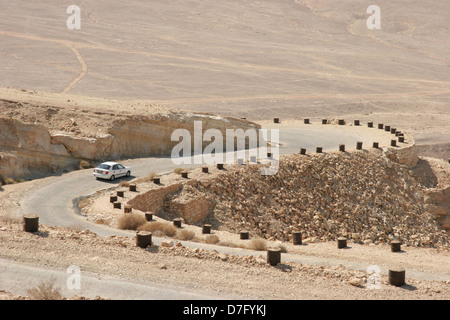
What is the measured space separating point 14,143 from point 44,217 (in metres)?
7.48

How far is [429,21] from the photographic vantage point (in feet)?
392

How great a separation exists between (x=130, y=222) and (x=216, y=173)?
8553 millimetres

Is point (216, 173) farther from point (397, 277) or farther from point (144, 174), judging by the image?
point (397, 277)

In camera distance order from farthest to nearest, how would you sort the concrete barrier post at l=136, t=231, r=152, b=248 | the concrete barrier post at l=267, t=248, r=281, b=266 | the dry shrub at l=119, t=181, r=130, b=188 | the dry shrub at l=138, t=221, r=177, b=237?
the dry shrub at l=119, t=181, r=130, b=188, the dry shrub at l=138, t=221, r=177, b=237, the concrete barrier post at l=136, t=231, r=152, b=248, the concrete barrier post at l=267, t=248, r=281, b=266

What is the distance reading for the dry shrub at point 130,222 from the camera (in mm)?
19578

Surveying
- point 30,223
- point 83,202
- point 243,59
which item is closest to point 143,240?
point 30,223

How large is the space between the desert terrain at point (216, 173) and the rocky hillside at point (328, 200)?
0.08 meters

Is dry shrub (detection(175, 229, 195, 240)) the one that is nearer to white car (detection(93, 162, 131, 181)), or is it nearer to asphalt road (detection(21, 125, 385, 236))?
asphalt road (detection(21, 125, 385, 236))

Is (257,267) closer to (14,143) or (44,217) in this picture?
(44,217)

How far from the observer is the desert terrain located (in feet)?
44.1

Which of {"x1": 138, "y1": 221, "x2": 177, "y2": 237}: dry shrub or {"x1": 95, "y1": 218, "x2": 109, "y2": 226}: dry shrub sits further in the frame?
{"x1": 95, "y1": 218, "x2": 109, "y2": 226}: dry shrub

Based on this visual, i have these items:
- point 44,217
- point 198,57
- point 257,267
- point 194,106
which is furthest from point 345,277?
point 198,57

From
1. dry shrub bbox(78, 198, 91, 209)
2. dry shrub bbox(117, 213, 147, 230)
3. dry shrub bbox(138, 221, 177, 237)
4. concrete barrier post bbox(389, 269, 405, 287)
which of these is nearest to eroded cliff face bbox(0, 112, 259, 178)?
dry shrub bbox(78, 198, 91, 209)

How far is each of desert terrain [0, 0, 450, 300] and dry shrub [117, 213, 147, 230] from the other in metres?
0.18
